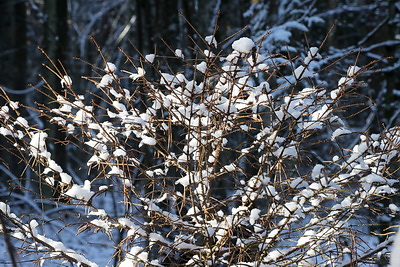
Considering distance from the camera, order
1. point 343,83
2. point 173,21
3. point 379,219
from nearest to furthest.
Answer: point 343,83
point 379,219
point 173,21

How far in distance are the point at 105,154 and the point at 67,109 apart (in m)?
0.39

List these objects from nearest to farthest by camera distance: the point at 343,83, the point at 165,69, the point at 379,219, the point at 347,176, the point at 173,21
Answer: the point at 343,83 < the point at 347,176 < the point at 379,219 < the point at 165,69 < the point at 173,21

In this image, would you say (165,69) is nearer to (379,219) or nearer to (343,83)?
(379,219)

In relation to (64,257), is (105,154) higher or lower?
higher

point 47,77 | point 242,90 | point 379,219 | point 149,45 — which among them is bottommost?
point 379,219

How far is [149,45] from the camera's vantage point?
29.4 feet

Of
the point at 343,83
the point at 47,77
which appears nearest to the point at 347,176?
the point at 343,83

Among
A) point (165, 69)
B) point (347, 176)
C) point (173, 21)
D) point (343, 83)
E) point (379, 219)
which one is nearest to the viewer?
point (343, 83)

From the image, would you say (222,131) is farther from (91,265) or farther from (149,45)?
(149,45)

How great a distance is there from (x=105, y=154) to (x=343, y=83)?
1.60 metres

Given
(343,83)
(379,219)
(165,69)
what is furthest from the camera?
(165,69)

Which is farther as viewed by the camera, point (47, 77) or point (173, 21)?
point (173, 21)

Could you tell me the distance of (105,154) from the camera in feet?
11.9

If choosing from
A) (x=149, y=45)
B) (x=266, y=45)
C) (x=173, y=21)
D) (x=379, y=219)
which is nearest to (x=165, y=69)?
(x=149, y=45)
